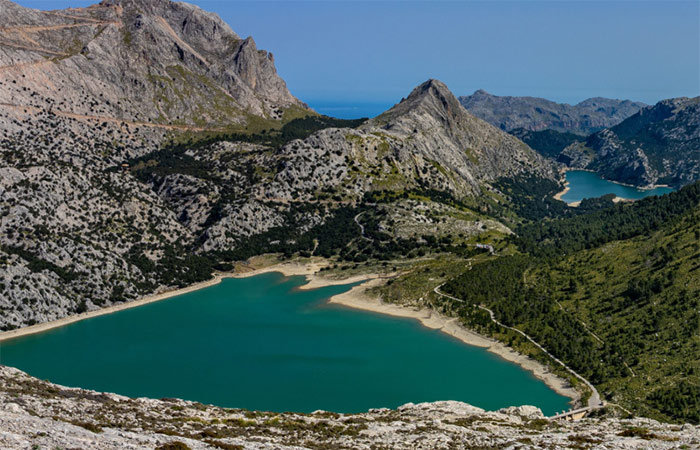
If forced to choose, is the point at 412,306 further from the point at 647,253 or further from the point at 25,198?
the point at 25,198

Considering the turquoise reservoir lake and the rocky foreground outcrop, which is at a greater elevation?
the rocky foreground outcrop

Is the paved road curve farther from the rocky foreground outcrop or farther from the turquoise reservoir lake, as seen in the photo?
the rocky foreground outcrop

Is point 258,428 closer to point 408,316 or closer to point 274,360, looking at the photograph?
point 274,360

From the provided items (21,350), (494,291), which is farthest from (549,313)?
(21,350)

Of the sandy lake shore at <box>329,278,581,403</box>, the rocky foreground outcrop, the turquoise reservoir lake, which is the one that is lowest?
the turquoise reservoir lake

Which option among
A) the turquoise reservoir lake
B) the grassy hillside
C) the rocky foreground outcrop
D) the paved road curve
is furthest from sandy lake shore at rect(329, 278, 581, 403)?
the rocky foreground outcrop

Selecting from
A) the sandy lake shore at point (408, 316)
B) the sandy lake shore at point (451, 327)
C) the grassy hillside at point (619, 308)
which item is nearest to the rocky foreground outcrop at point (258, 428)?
the grassy hillside at point (619, 308)

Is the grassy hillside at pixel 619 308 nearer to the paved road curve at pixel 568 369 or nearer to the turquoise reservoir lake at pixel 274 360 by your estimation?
the paved road curve at pixel 568 369

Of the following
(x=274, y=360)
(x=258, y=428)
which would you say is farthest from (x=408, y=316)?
(x=258, y=428)
